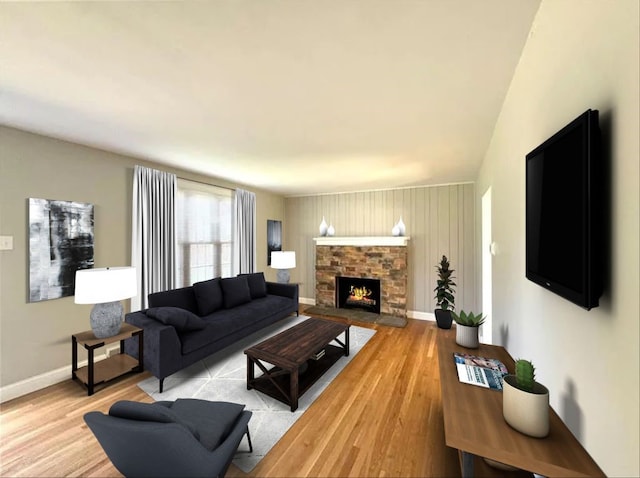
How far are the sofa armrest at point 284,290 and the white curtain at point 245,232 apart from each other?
0.62 meters

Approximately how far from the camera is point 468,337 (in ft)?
6.30

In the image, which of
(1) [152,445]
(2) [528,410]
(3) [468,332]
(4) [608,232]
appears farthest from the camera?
(3) [468,332]

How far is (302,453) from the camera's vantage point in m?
1.73

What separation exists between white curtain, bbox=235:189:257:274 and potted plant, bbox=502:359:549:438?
431cm

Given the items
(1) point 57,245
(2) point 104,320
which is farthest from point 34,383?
(1) point 57,245

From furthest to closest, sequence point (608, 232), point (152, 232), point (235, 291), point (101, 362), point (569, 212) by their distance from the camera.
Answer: point (235, 291)
point (152, 232)
point (101, 362)
point (569, 212)
point (608, 232)

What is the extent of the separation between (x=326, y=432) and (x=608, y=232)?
2.04 metres

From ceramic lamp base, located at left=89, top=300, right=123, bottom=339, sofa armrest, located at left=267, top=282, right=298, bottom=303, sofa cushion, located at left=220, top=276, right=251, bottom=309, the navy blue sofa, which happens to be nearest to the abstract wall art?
ceramic lamp base, located at left=89, top=300, right=123, bottom=339

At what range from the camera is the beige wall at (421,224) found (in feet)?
14.7

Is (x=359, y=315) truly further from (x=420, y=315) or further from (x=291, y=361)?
(x=291, y=361)

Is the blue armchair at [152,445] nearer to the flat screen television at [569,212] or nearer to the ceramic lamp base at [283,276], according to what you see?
the flat screen television at [569,212]

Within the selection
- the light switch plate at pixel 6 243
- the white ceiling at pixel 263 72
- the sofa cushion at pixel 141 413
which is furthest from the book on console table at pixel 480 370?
the light switch plate at pixel 6 243

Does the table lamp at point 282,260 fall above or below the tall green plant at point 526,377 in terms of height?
above

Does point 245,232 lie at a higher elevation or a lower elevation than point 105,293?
higher
